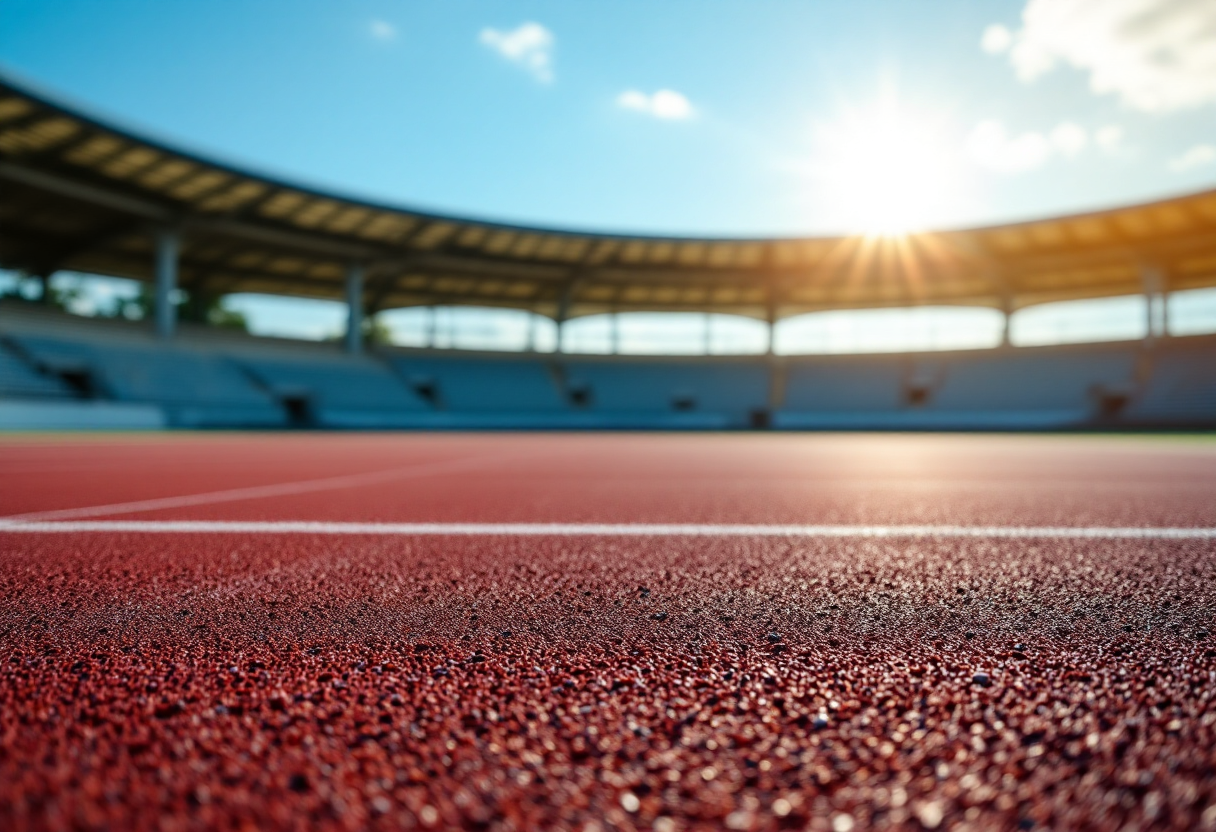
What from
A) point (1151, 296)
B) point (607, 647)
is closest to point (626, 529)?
point (607, 647)

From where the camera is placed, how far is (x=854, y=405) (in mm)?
30812

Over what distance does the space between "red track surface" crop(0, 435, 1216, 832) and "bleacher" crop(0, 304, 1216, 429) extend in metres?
22.0

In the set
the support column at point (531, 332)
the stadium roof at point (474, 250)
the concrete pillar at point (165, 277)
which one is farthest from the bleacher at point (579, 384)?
the stadium roof at point (474, 250)

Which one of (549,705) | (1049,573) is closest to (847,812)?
(549,705)

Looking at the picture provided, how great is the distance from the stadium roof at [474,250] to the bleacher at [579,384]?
3213mm

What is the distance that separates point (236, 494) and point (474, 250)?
2621 centimetres

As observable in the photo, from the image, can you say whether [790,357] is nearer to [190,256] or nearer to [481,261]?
[481,261]

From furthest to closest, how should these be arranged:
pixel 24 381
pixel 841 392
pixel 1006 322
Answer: pixel 841 392 → pixel 1006 322 → pixel 24 381

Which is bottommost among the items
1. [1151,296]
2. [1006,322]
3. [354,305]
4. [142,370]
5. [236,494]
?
[236,494]

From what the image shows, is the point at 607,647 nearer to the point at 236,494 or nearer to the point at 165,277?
the point at 236,494

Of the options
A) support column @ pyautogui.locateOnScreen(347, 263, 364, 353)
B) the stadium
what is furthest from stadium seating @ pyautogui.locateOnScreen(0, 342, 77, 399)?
the stadium

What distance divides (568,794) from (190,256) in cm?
3241

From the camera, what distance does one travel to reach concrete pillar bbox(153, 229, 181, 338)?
22.6 metres

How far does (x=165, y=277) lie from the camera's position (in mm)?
22656
